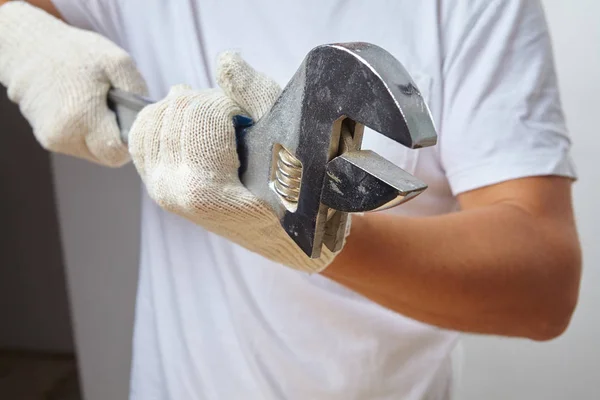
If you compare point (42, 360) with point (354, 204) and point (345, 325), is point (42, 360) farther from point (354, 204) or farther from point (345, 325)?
point (354, 204)

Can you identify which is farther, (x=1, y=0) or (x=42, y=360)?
(x=42, y=360)

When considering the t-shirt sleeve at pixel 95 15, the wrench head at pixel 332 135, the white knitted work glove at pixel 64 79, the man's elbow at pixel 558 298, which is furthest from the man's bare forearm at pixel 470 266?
the t-shirt sleeve at pixel 95 15

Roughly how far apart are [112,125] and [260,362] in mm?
298

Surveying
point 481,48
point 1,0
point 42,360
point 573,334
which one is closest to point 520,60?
point 481,48

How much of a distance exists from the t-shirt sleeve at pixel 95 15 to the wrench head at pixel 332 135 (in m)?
0.40

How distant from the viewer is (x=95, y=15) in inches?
28.2

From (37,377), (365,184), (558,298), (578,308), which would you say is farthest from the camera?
(37,377)

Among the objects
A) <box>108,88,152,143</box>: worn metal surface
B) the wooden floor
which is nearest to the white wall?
<box>108,88,152,143</box>: worn metal surface

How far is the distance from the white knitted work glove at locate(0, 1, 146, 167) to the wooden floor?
1262 millimetres

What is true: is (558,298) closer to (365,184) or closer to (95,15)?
(365,184)

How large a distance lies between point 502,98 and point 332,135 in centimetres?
31

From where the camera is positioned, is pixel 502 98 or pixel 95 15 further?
pixel 95 15

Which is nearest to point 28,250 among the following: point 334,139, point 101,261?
point 101,261

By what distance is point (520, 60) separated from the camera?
570 millimetres
